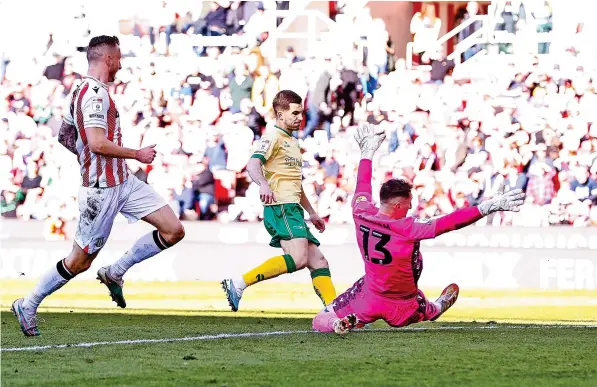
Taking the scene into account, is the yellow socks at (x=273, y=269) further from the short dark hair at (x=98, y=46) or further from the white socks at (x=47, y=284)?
the short dark hair at (x=98, y=46)

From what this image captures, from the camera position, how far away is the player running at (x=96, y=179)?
873 centimetres

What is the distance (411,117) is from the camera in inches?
750

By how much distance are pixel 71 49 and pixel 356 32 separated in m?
4.74

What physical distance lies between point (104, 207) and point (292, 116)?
2.00m

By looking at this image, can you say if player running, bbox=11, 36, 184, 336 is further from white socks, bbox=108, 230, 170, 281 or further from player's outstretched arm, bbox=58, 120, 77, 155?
white socks, bbox=108, 230, 170, 281

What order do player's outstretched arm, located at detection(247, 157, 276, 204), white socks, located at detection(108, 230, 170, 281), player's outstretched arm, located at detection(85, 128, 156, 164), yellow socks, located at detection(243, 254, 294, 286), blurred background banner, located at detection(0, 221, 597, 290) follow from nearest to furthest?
player's outstretched arm, located at detection(85, 128, 156, 164), white socks, located at detection(108, 230, 170, 281), player's outstretched arm, located at detection(247, 157, 276, 204), yellow socks, located at detection(243, 254, 294, 286), blurred background banner, located at detection(0, 221, 597, 290)

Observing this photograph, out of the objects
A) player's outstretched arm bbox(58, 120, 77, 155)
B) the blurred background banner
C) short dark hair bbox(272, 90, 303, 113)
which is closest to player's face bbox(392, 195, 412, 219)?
short dark hair bbox(272, 90, 303, 113)

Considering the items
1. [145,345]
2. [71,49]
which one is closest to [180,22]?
[71,49]

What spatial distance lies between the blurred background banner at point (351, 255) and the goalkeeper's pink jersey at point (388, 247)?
8.39m

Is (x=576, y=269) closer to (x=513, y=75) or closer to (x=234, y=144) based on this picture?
(x=513, y=75)

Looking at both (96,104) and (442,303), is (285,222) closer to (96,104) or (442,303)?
(442,303)

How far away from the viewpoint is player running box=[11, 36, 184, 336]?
344 inches

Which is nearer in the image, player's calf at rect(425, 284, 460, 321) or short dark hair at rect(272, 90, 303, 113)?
player's calf at rect(425, 284, 460, 321)

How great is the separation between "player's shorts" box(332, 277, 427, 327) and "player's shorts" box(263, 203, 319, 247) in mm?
1365
